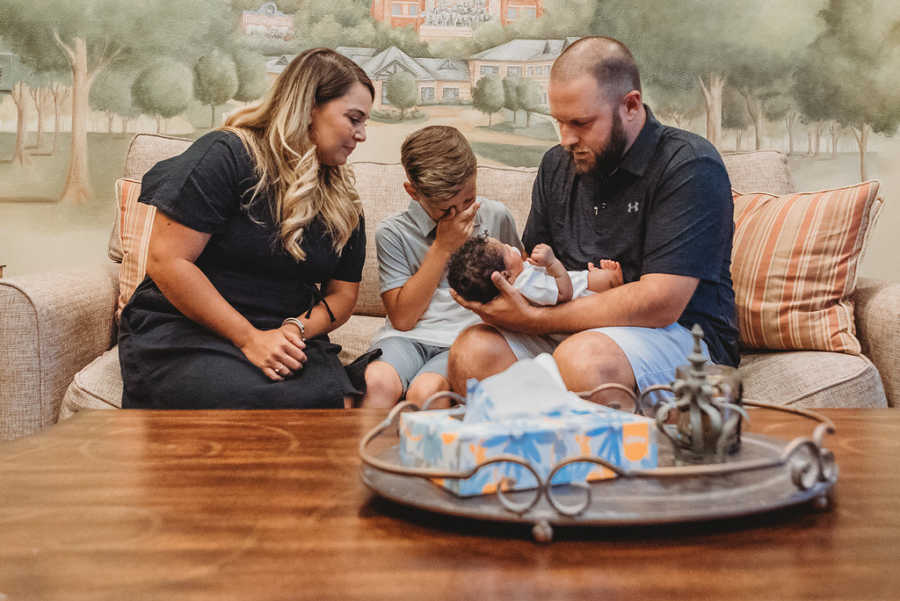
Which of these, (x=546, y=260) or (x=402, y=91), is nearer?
(x=546, y=260)

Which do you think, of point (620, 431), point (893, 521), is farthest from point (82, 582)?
point (893, 521)

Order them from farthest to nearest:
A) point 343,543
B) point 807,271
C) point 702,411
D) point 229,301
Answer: point 807,271 < point 229,301 < point 702,411 < point 343,543

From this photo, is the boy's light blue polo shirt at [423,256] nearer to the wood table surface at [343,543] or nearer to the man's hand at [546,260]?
the man's hand at [546,260]

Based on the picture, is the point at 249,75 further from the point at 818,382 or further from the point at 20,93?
the point at 818,382

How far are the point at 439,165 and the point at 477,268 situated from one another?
39 cm

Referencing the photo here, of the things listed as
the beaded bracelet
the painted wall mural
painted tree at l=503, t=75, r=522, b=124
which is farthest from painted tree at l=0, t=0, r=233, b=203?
the beaded bracelet

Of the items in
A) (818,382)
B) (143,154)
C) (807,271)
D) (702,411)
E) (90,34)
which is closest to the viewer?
(702,411)

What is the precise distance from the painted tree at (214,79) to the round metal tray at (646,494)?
8.56 ft

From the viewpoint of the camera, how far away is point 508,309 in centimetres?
189

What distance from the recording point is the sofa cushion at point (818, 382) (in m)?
1.83

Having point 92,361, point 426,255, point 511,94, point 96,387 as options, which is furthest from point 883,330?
point 92,361

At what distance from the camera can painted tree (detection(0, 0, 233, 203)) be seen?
320cm

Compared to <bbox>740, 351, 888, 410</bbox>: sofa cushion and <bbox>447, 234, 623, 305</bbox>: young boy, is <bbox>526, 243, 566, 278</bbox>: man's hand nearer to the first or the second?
<bbox>447, 234, 623, 305</bbox>: young boy

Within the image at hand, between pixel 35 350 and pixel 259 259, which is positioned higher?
pixel 259 259
